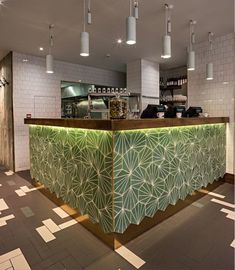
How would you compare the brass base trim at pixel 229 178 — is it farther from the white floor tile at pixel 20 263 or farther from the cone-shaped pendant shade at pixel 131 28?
the white floor tile at pixel 20 263

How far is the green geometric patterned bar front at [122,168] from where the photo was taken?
6.59 feet

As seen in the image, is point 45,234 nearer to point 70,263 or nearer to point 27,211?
point 70,263

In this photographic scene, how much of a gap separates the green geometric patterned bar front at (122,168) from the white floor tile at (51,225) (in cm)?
31

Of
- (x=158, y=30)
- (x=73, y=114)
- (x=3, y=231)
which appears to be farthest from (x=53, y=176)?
(x=73, y=114)

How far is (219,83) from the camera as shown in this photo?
14.0 ft

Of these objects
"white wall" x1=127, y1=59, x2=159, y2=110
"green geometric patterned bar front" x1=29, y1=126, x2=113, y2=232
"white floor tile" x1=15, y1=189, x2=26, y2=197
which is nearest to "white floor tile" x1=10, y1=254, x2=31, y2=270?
"green geometric patterned bar front" x1=29, y1=126, x2=113, y2=232

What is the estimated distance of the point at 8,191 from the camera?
12.1ft

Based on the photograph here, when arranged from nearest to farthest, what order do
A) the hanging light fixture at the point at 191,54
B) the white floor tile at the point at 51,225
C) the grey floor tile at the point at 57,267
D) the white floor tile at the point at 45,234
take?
the grey floor tile at the point at 57,267 → the white floor tile at the point at 45,234 → the white floor tile at the point at 51,225 → the hanging light fixture at the point at 191,54

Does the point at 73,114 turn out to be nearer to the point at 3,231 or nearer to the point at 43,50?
the point at 43,50

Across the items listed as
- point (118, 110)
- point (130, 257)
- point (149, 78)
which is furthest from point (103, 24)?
point (130, 257)

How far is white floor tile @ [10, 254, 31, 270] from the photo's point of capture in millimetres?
1818

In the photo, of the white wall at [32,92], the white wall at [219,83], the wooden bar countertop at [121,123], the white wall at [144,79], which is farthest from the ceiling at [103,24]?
the wooden bar countertop at [121,123]

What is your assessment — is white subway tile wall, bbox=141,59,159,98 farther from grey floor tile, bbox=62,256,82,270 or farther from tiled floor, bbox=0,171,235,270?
grey floor tile, bbox=62,256,82,270

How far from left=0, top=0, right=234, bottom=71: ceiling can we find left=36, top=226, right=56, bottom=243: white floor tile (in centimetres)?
301
